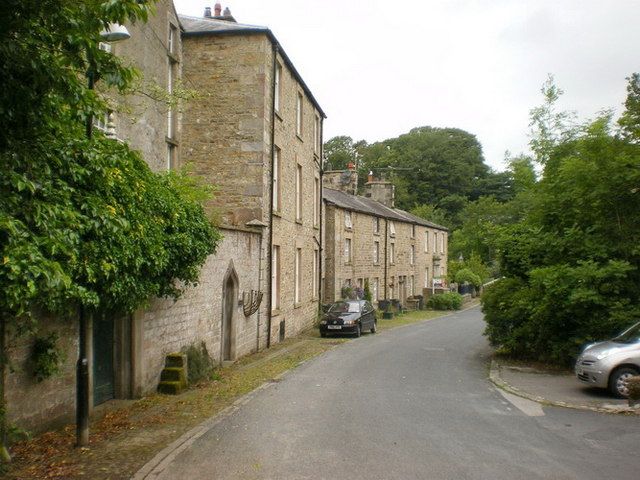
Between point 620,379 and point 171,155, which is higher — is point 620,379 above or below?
below

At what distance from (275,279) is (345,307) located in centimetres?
585

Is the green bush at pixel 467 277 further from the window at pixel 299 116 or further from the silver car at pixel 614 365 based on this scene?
the silver car at pixel 614 365

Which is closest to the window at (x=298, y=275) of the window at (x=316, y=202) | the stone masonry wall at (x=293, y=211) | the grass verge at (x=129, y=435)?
the stone masonry wall at (x=293, y=211)

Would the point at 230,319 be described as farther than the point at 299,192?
No

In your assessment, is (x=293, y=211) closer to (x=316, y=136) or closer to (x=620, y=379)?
(x=316, y=136)

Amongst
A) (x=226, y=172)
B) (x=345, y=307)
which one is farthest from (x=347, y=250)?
(x=226, y=172)

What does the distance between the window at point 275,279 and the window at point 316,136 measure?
7.52 meters

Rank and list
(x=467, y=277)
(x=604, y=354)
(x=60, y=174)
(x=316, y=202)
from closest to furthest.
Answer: (x=60, y=174) < (x=604, y=354) < (x=316, y=202) < (x=467, y=277)

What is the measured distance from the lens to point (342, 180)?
42.2 metres

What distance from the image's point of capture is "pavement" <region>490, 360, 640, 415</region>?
10841mm

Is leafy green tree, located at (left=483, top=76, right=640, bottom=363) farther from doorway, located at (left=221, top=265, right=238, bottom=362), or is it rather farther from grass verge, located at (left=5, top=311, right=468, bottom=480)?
doorway, located at (left=221, top=265, right=238, bottom=362)

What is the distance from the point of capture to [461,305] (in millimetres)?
46594

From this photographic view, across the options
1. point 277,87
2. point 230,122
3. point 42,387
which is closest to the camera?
point 42,387

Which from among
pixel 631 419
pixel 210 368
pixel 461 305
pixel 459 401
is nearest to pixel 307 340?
pixel 210 368
